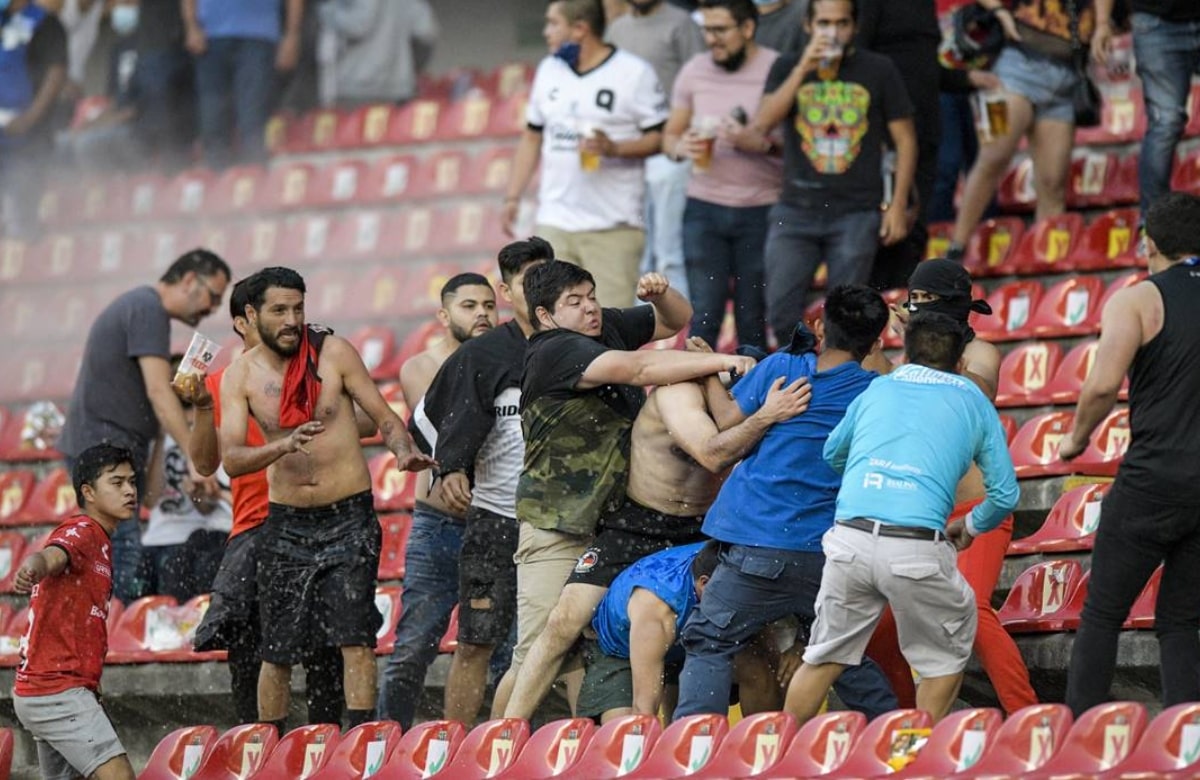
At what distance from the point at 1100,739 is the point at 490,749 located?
212cm

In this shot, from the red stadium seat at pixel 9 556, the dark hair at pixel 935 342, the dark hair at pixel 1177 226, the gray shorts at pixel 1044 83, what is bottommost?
the red stadium seat at pixel 9 556

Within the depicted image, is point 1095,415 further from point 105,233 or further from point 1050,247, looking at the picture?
point 105,233

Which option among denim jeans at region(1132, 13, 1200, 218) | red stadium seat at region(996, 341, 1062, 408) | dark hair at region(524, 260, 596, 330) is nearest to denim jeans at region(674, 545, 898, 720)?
dark hair at region(524, 260, 596, 330)

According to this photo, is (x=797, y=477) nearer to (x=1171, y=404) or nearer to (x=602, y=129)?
(x=1171, y=404)

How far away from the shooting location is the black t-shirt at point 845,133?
10.2m

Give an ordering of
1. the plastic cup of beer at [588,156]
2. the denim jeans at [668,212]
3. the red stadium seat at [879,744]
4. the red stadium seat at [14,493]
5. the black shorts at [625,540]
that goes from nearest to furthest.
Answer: the red stadium seat at [879,744], the black shorts at [625,540], the plastic cup of beer at [588,156], the denim jeans at [668,212], the red stadium seat at [14,493]

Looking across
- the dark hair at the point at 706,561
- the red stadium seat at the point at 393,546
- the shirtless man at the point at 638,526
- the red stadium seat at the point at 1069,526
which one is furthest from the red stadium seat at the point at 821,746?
the red stadium seat at the point at 393,546

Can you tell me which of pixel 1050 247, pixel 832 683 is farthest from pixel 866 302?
pixel 1050 247

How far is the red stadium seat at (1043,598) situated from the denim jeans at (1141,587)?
102 centimetres

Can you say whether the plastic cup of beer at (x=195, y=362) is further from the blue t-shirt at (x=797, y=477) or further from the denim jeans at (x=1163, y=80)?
the denim jeans at (x=1163, y=80)

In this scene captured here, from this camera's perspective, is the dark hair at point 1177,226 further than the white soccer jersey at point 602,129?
No

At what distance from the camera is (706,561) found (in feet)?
24.0

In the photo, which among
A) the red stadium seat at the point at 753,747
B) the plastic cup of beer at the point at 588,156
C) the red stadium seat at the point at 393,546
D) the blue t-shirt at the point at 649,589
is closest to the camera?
the red stadium seat at the point at 753,747

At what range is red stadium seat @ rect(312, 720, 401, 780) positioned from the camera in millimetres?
7984
